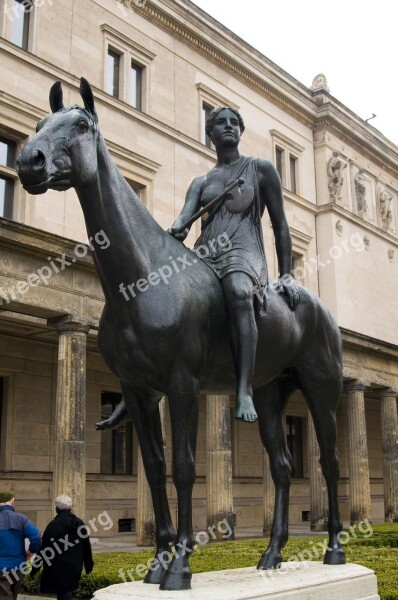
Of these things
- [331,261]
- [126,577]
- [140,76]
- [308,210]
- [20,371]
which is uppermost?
[140,76]

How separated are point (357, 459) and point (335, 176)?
1318 cm

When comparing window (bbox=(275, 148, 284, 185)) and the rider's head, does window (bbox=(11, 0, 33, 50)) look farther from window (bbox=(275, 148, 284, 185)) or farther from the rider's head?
the rider's head

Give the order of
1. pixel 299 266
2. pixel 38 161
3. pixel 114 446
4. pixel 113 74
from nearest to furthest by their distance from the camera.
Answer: pixel 38 161 < pixel 113 74 < pixel 114 446 < pixel 299 266

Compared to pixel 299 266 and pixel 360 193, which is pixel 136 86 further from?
pixel 360 193

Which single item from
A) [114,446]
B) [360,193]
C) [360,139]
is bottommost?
[114,446]

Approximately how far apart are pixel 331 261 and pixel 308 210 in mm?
2483

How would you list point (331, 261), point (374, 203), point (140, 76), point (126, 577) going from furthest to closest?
1. point (374, 203)
2. point (331, 261)
3. point (140, 76)
4. point (126, 577)

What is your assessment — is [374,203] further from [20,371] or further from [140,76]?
[20,371]

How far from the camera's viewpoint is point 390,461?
30.3 meters

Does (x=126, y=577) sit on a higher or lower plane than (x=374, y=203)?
lower

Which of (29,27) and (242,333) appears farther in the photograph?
(29,27)

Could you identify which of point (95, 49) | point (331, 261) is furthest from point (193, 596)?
point (331, 261)

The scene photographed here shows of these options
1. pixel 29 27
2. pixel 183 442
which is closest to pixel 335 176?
pixel 29 27

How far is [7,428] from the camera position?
23453 mm
